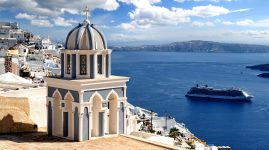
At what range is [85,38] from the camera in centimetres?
1100

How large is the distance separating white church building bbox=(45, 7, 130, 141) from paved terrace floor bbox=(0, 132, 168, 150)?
0.35 m

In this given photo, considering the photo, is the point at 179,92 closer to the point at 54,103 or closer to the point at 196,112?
the point at 196,112

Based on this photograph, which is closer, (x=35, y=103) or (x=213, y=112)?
(x=35, y=103)

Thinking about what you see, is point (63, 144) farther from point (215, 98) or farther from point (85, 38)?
point (215, 98)

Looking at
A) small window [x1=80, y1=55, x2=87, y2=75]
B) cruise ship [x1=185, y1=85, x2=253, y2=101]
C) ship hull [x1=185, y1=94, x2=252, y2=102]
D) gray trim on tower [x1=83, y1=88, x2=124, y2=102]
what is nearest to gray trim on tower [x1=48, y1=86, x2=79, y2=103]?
gray trim on tower [x1=83, y1=88, x2=124, y2=102]

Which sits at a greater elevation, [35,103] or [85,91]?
[85,91]

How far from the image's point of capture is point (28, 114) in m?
13.1

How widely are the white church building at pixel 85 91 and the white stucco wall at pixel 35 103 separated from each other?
215cm

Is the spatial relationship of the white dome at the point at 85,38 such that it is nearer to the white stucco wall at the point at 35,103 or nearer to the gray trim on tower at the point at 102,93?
the gray trim on tower at the point at 102,93

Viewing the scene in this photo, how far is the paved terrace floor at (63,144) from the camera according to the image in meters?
10.1

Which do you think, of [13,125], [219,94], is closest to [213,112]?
[219,94]

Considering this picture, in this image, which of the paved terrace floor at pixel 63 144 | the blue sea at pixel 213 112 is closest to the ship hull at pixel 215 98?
the blue sea at pixel 213 112

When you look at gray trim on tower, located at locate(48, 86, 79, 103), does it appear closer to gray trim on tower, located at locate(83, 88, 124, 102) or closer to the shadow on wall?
gray trim on tower, located at locate(83, 88, 124, 102)

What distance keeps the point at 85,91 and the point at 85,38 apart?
149cm
